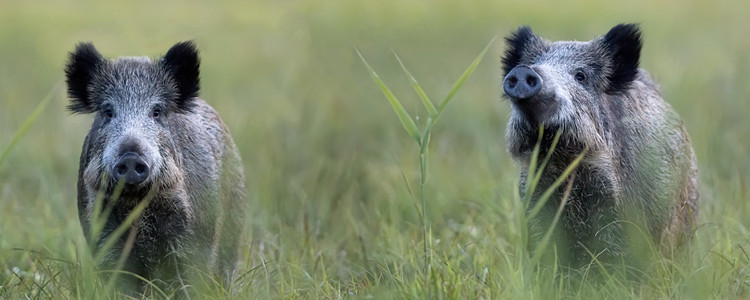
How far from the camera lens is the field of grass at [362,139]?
16.7 feet

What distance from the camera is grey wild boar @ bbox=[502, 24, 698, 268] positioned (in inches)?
199

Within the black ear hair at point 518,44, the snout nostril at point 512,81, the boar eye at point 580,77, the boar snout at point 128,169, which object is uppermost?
the black ear hair at point 518,44

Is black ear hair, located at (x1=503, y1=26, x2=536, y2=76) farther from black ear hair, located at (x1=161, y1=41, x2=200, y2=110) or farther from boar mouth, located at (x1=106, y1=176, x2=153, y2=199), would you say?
boar mouth, located at (x1=106, y1=176, x2=153, y2=199)

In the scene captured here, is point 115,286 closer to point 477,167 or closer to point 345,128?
point 477,167

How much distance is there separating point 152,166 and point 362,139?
4566 millimetres

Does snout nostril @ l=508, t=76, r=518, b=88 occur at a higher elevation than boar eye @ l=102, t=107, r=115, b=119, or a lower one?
higher

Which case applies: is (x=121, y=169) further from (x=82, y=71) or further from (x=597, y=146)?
(x=597, y=146)

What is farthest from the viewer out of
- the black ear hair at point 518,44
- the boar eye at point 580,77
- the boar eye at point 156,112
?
the black ear hair at point 518,44

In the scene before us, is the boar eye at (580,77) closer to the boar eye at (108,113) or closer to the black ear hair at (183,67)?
the black ear hair at (183,67)

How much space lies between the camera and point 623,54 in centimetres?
563

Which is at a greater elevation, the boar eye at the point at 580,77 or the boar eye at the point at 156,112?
the boar eye at the point at 580,77

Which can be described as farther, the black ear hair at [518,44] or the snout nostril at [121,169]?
the black ear hair at [518,44]

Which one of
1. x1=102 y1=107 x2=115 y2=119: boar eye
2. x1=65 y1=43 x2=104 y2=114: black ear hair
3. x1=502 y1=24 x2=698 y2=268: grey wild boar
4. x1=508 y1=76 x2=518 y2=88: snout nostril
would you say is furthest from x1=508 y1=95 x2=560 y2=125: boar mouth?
x1=65 y1=43 x2=104 y2=114: black ear hair

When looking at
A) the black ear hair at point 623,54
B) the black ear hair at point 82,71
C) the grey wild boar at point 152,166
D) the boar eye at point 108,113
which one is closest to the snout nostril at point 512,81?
the black ear hair at point 623,54
